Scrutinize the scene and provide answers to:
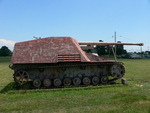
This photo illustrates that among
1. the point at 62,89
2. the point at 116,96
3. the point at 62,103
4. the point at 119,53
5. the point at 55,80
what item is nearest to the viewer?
the point at 62,103

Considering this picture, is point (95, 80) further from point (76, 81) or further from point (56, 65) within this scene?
point (56, 65)

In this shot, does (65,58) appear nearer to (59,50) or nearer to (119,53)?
(59,50)

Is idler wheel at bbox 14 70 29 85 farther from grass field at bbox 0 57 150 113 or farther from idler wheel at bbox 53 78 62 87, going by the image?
idler wheel at bbox 53 78 62 87

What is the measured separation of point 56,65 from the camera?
11141 mm

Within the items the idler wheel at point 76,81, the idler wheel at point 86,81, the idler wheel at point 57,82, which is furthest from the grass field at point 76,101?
the idler wheel at point 86,81

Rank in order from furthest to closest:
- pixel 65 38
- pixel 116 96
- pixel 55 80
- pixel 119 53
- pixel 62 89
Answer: pixel 119 53 → pixel 65 38 → pixel 55 80 → pixel 62 89 → pixel 116 96

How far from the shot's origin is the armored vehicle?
36.1 ft

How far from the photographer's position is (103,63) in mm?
11734

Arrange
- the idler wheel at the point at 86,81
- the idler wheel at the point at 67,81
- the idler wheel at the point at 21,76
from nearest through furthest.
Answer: the idler wheel at the point at 21,76, the idler wheel at the point at 67,81, the idler wheel at the point at 86,81

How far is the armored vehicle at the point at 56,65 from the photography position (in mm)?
11000

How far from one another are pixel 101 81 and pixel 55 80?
2783mm

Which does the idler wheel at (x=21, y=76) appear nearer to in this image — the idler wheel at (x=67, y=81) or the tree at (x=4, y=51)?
the idler wheel at (x=67, y=81)

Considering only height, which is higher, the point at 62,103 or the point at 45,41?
the point at 45,41

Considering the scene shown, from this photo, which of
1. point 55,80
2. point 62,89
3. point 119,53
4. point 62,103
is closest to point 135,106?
point 62,103
